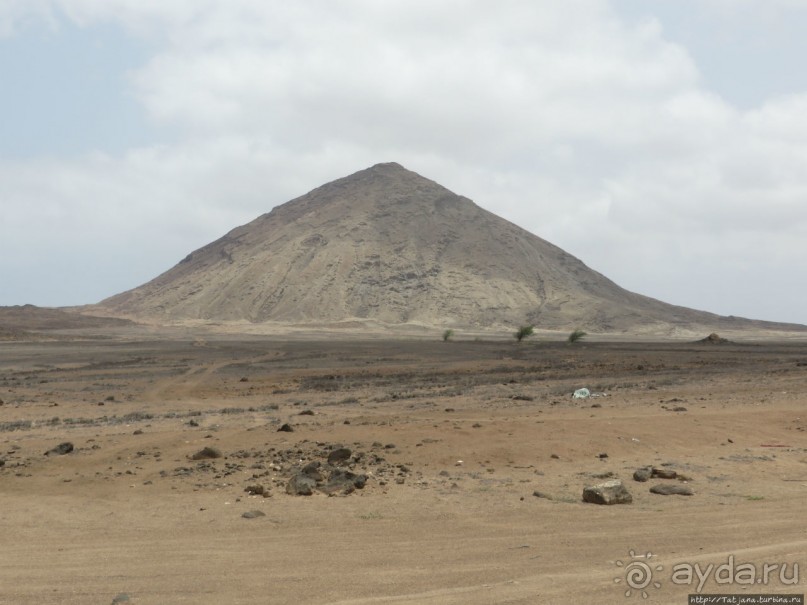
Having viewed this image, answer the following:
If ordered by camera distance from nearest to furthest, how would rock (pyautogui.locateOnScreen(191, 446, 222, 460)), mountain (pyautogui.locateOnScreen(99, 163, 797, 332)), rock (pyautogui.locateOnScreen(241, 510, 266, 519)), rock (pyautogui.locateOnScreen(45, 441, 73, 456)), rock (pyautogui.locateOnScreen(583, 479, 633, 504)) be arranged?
rock (pyautogui.locateOnScreen(241, 510, 266, 519)) < rock (pyautogui.locateOnScreen(583, 479, 633, 504)) < rock (pyautogui.locateOnScreen(191, 446, 222, 460)) < rock (pyautogui.locateOnScreen(45, 441, 73, 456)) < mountain (pyautogui.locateOnScreen(99, 163, 797, 332))

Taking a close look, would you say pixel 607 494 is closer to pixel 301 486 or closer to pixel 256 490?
pixel 301 486

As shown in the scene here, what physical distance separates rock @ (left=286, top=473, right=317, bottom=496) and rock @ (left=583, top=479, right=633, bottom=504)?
346cm

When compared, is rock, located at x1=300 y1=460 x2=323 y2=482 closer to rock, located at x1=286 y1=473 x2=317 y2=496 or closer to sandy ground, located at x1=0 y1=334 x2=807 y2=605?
rock, located at x1=286 y1=473 x2=317 y2=496

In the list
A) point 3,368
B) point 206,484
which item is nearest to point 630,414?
point 206,484

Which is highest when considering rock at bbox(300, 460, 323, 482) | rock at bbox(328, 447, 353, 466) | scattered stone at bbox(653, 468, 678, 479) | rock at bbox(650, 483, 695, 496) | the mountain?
the mountain

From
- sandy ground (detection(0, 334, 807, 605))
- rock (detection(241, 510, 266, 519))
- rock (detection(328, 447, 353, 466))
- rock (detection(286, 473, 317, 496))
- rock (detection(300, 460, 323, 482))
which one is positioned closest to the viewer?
sandy ground (detection(0, 334, 807, 605))

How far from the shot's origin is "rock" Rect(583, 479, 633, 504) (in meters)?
9.96

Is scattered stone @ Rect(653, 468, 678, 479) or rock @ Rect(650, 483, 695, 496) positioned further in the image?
scattered stone @ Rect(653, 468, 678, 479)

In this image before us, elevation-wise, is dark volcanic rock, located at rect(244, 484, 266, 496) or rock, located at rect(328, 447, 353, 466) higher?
rock, located at rect(328, 447, 353, 466)

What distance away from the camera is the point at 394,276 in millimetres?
126250

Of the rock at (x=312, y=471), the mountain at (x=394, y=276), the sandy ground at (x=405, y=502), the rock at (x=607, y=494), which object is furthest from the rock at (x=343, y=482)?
the mountain at (x=394, y=276)

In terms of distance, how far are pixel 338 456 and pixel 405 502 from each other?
7.60 feet

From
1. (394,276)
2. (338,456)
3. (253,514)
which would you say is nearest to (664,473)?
(338,456)

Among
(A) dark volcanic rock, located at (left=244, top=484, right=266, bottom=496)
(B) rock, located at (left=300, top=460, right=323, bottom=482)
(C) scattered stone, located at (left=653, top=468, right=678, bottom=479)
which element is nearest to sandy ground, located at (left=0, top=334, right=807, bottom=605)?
(A) dark volcanic rock, located at (left=244, top=484, right=266, bottom=496)
